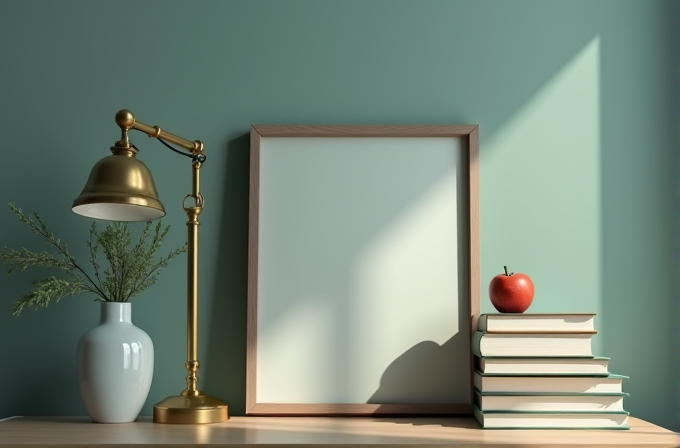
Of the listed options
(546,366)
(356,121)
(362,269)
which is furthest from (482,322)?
(356,121)

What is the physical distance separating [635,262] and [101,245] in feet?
3.99

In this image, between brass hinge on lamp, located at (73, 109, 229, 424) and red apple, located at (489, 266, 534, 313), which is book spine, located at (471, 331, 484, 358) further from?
brass hinge on lamp, located at (73, 109, 229, 424)

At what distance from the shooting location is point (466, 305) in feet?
5.32

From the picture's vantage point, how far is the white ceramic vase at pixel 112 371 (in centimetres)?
146

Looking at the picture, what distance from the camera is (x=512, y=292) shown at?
1471 millimetres

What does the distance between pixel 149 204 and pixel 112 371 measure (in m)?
0.35

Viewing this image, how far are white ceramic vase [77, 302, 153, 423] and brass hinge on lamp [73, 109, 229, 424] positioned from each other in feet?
0.21

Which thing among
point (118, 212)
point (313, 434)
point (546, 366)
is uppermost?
point (118, 212)

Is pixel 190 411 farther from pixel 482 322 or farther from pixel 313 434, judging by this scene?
pixel 482 322

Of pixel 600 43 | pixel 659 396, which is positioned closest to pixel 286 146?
pixel 600 43

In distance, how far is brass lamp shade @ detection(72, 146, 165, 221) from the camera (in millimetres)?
1376

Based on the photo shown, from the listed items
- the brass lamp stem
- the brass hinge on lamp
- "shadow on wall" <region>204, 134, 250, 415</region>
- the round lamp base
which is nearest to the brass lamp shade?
the brass hinge on lamp

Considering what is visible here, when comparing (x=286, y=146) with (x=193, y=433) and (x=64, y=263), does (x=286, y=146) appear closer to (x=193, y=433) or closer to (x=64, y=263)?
(x=64, y=263)

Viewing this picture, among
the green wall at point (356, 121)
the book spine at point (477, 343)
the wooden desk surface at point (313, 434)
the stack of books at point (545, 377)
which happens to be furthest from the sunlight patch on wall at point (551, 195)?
the wooden desk surface at point (313, 434)
